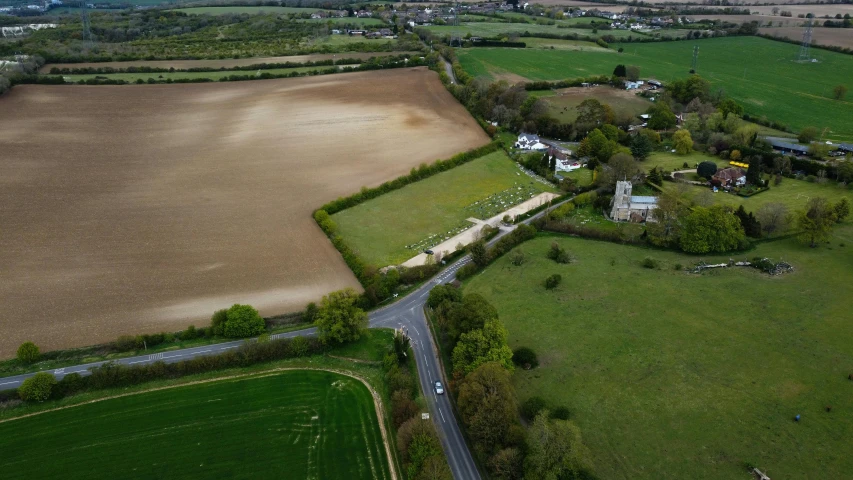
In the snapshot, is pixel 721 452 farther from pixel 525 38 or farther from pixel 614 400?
pixel 525 38

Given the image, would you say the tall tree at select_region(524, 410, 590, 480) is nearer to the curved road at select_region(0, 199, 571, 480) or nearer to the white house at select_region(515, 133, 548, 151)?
the curved road at select_region(0, 199, 571, 480)

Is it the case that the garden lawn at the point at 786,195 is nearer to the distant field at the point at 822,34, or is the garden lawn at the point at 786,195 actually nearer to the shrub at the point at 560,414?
the shrub at the point at 560,414

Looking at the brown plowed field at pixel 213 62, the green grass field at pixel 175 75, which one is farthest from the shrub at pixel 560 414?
the brown plowed field at pixel 213 62

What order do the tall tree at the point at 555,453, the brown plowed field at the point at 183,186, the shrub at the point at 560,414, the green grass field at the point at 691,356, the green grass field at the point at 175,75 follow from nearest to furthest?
1. the tall tree at the point at 555,453
2. the green grass field at the point at 691,356
3. the shrub at the point at 560,414
4. the brown plowed field at the point at 183,186
5. the green grass field at the point at 175,75

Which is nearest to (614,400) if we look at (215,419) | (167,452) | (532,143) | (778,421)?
(778,421)

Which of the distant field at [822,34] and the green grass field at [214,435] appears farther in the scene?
the distant field at [822,34]
